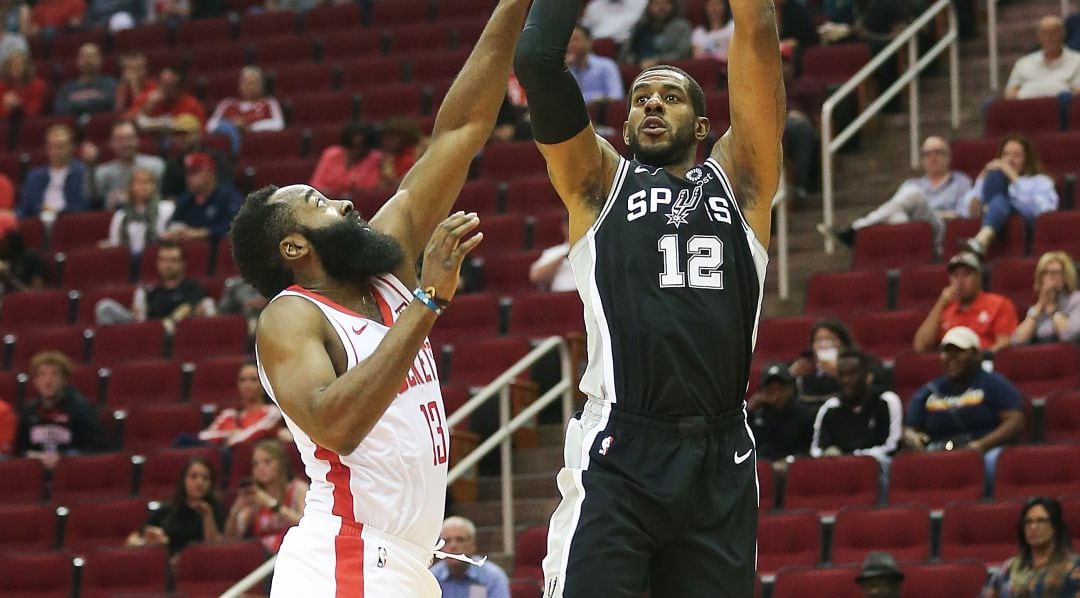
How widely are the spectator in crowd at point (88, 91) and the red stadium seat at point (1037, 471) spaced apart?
10888 mm

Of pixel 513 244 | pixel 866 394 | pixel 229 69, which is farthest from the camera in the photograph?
pixel 229 69

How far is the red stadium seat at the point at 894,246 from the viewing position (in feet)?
39.9

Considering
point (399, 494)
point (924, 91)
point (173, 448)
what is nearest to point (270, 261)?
point (399, 494)


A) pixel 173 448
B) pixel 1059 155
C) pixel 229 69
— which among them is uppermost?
pixel 229 69

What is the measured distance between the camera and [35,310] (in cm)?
1466

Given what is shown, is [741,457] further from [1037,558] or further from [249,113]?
[249,113]

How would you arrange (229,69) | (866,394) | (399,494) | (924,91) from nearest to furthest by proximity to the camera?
1. (399,494)
2. (866,394)
3. (924,91)
4. (229,69)

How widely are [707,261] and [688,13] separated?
11.3 meters

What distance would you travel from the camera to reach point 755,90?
4953 mm

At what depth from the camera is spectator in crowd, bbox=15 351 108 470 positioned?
12.6m

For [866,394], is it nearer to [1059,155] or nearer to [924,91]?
[1059,155]

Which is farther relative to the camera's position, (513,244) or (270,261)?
(513,244)

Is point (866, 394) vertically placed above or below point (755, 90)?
below

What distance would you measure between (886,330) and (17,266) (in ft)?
24.7
